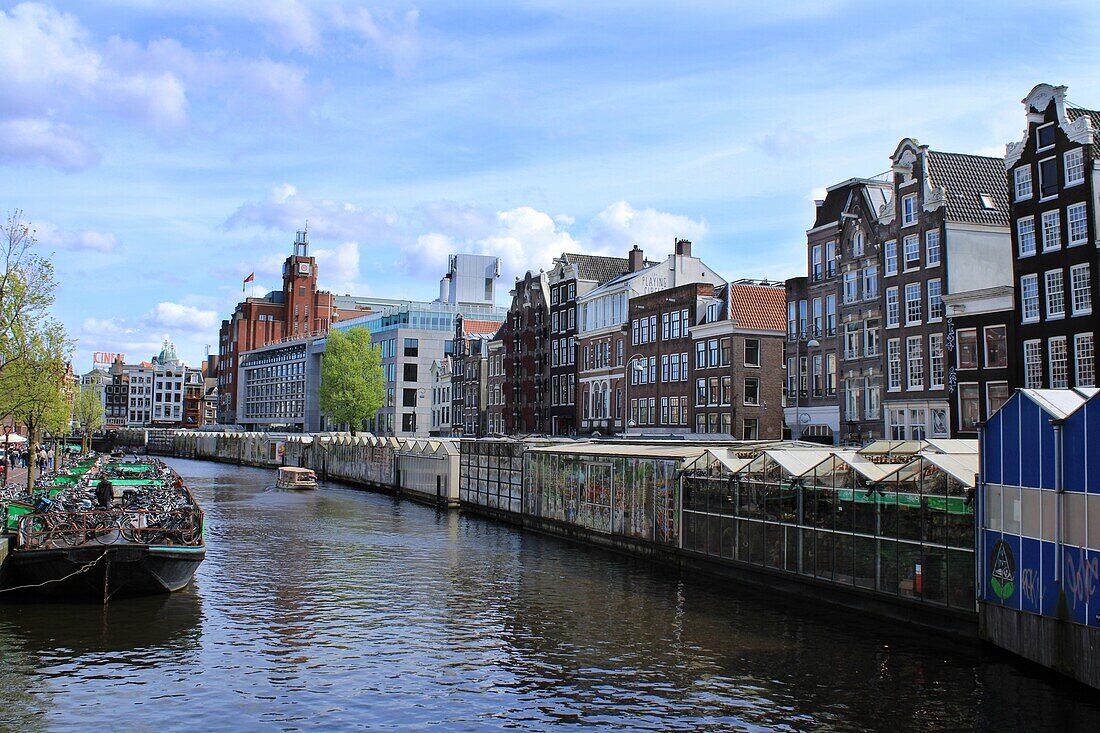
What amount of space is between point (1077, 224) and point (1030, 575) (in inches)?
1368

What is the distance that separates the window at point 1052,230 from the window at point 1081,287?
1.67 meters

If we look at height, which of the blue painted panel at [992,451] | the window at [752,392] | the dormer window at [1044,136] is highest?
the dormer window at [1044,136]

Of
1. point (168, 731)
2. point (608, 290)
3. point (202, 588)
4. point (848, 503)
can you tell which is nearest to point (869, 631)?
point (848, 503)

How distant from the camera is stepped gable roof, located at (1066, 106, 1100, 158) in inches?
2044

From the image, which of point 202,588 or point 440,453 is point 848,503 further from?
point 440,453

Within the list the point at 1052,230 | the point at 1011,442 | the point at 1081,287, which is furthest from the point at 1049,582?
the point at 1052,230

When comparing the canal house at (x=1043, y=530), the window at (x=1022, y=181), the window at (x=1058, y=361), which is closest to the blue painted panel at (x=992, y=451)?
the canal house at (x=1043, y=530)

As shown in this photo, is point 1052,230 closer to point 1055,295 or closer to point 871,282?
point 1055,295

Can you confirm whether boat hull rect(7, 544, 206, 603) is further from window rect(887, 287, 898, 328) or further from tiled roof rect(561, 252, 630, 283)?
tiled roof rect(561, 252, 630, 283)

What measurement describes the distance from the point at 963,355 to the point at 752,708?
43062mm

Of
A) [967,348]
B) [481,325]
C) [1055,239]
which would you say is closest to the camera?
[1055,239]

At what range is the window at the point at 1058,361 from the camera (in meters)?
52.8

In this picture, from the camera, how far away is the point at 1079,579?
2252 centimetres

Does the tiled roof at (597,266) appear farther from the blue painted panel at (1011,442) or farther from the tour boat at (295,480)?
the blue painted panel at (1011,442)
